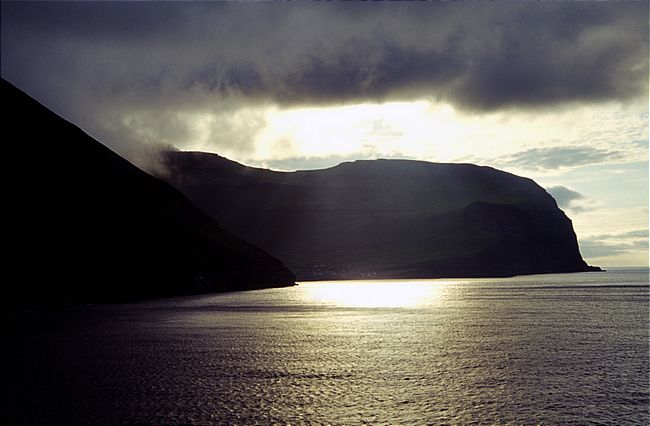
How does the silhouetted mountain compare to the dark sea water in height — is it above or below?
above

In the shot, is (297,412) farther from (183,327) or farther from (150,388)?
(183,327)

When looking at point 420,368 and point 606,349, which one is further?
point 606,349

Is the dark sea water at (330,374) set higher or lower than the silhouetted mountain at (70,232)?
lower

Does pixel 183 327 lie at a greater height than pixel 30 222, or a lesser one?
lesser

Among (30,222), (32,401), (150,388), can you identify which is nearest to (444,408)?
(150,388)

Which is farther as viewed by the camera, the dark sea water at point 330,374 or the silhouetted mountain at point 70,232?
the silhouetted mountain at point 70,232

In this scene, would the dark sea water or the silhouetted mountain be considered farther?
the silhouetted mountain

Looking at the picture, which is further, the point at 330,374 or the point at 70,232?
the point at 70,232

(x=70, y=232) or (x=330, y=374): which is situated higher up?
(x=70, y=232)
